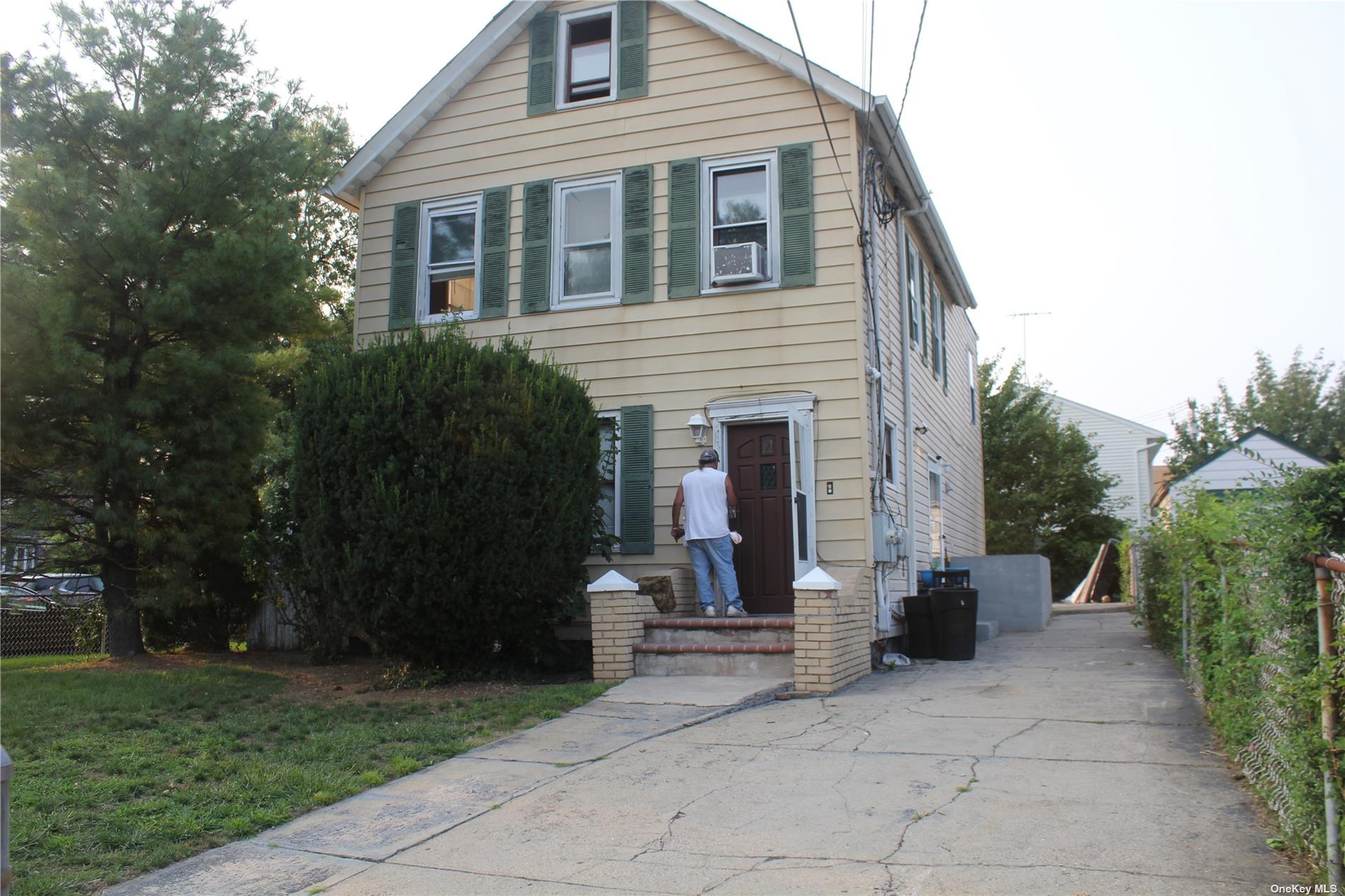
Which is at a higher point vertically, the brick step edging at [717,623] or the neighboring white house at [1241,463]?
the neighboring white house at [1241,463]

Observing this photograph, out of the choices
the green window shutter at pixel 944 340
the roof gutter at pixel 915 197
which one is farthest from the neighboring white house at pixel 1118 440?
the roof gutter at pixel 915 197

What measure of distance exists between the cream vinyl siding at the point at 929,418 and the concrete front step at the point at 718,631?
2.21 meters

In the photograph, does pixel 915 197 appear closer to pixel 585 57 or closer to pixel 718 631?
pixel 585 57

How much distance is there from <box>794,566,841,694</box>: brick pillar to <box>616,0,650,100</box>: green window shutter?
622 centimetres

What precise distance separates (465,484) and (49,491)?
4.55m

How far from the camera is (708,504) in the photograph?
9.76m

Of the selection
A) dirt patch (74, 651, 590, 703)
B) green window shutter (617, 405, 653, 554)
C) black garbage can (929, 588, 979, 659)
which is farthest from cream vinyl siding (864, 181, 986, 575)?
dirt patch (74, 651, 590, 703)

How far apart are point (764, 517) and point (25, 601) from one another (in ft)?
38.8

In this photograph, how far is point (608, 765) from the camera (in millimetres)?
5938

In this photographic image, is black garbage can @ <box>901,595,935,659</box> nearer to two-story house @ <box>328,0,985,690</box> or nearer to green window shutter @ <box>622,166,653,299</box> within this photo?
two-story house @ <box>328,0,985,690</box>

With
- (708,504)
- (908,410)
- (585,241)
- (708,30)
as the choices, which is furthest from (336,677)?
(708,30)

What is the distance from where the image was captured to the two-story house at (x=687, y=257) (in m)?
10.5

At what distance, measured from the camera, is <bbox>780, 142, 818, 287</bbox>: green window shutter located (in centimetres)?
1070

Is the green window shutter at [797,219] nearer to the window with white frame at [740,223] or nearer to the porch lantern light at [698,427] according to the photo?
the window with white frame at [740,223]
